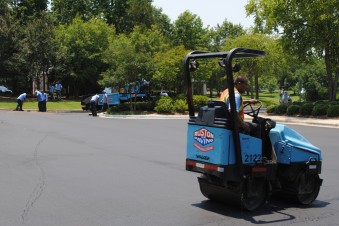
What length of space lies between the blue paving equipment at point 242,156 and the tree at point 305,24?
21.3 metres

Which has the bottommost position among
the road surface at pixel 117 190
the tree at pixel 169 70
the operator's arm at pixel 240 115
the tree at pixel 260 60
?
the road surface at pixel 117 190

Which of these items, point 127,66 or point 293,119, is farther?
point 127,66

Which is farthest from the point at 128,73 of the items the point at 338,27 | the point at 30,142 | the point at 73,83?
the point at 73,83

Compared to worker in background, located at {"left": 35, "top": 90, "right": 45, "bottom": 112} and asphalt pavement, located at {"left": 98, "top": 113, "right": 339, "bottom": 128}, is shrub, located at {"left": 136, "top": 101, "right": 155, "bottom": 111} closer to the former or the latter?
asphalt pavement, located at {"left": 98, "top": 113, "right": 339, "bottom": 128}

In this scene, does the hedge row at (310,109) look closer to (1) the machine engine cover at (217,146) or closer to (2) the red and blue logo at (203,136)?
(1) the machine engine cover at (217,146)

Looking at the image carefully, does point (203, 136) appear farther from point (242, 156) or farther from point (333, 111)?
point (333, 111)

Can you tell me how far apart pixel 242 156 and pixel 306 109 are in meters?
21.7

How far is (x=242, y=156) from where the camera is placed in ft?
21.1

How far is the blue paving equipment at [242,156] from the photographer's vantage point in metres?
6.29

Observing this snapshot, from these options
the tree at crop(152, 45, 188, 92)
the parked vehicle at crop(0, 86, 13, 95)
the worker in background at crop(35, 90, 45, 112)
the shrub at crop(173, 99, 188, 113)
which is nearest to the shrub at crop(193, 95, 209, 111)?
the shrub at crop(173, 99, 188, 113)

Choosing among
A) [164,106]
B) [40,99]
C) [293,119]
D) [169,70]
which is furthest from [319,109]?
[40,99]

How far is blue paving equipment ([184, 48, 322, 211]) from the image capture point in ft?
20.6

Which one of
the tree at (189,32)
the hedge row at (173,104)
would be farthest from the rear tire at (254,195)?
the tree at (189,32)

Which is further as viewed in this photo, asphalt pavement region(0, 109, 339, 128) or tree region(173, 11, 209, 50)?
tree region(173, 11, 209, 50)
